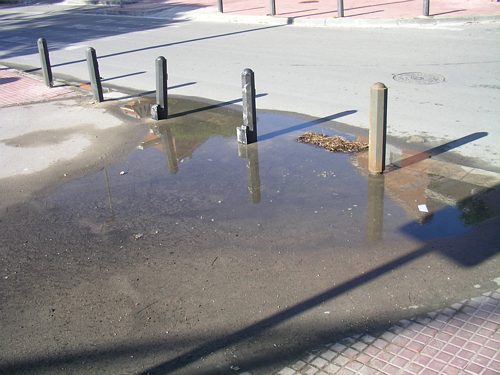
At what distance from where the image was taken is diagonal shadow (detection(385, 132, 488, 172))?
22.3 ft

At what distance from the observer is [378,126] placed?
6.36m

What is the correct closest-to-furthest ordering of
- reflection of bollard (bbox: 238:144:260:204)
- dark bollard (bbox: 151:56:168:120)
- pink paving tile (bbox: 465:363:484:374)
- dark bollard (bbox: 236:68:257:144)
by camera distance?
pink paving tile (bbox: 465:363:484:374) < reflection of bollard (bbox: 238:144:260:204) < dark bollard (bbox: 236:68:257:144) < dark bollard (bbox: 151:56:168:120)

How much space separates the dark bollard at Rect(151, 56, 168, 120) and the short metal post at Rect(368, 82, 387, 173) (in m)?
4.27

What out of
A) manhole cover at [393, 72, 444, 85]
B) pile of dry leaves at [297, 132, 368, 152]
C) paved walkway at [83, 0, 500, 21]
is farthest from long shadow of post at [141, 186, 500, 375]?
paved walkway at [83, 0, 500, 21]

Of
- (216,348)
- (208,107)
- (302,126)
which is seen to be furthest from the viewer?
(208,107)

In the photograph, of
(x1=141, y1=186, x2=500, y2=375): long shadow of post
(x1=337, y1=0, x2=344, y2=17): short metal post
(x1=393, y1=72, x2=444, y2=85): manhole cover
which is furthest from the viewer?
(x1=337, y1=0, x2=344, y2=17): short metal post

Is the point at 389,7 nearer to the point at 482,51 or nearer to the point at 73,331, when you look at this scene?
the point at 482,51

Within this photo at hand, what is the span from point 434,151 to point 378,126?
4.16 ft

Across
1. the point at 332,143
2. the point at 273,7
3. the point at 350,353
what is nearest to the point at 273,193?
the point at 332,143

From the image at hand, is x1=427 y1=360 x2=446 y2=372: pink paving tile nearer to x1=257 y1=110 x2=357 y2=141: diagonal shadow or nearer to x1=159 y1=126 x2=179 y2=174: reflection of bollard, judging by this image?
x1=159 y1=126 x2=179 y2=174: reflection of bollard

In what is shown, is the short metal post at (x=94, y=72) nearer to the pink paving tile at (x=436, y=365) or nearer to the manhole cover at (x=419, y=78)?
the manhole cover at (x=419, y=78)

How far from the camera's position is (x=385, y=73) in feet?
36.8

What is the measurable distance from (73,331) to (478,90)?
8053 millimetres

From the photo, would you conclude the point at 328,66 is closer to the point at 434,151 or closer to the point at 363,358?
the point at 434,151
